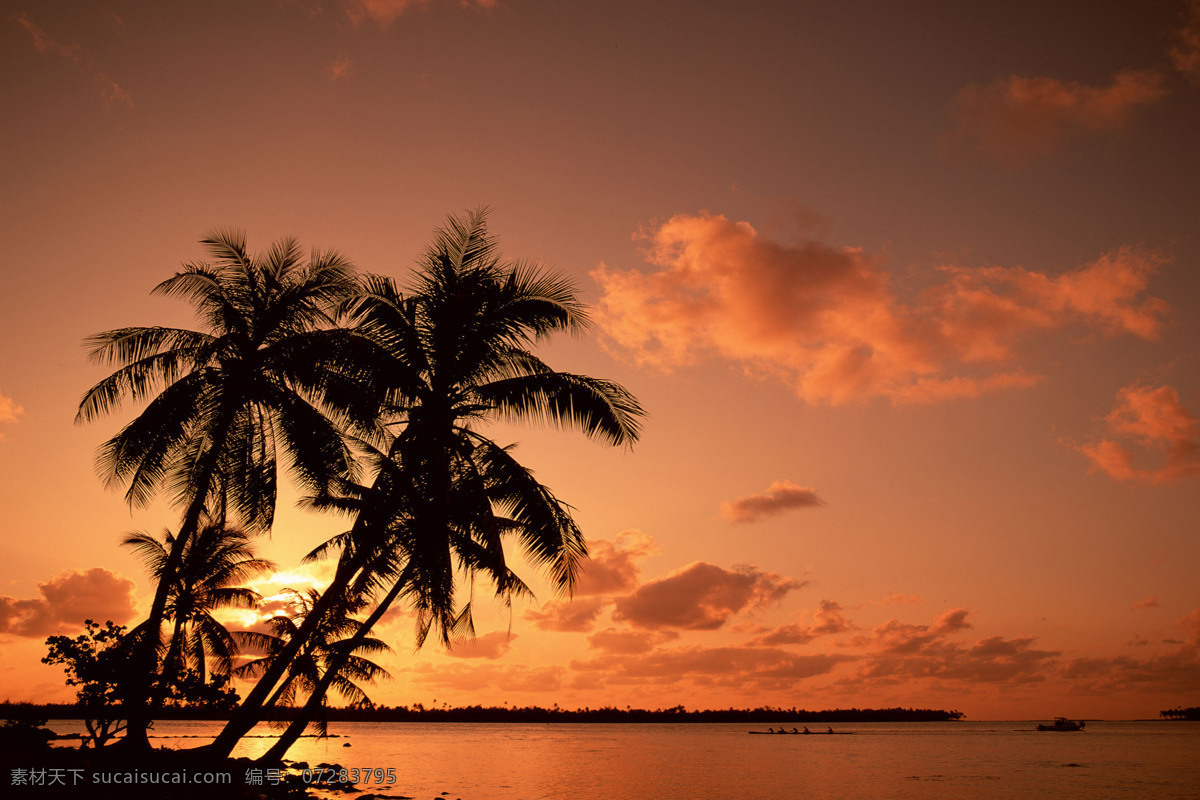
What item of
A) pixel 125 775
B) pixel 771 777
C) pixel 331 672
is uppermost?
pixel 331 672

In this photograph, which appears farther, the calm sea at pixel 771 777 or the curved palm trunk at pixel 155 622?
the calm sea at pixel 771 777

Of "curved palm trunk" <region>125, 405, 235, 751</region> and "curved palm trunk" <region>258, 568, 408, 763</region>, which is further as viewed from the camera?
"curved palm trunk" <region>258, 568, 408, 763</region>

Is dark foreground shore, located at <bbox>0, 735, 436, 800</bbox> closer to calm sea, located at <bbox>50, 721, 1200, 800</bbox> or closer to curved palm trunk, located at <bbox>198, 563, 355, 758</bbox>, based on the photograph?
curved palm trunk, located at <bbox>198, 563, 355, 758</bbox>

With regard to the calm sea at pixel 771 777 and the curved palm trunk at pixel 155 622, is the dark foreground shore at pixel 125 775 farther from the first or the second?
the calm sea at pixel 771 777

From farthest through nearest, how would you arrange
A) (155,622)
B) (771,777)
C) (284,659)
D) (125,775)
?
(771,777) < (155,622) < (284,659) < (125,775)

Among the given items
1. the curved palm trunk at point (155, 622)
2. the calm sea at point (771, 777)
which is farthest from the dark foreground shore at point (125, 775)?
the calm sea at point (771, 777)

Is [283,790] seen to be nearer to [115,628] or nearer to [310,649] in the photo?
[310,649]

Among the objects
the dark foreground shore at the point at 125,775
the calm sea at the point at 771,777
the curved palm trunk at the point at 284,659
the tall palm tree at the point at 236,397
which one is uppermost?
the tall palm tree at the point at 236,397

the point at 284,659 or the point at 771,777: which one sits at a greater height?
the point at 284,659

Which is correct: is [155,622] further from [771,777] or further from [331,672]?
[771,777]

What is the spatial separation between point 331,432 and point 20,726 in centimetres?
1198

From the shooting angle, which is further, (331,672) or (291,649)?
(331,672)

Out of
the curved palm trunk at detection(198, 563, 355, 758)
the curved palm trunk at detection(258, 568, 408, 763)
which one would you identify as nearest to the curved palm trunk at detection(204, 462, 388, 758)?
the curved palm trunk at detection(198, 563, 355, 758)

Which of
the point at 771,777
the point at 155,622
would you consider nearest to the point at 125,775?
the point at 155,622
